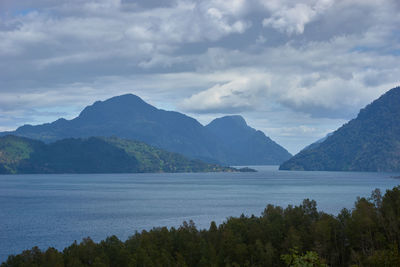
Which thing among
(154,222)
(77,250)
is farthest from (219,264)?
(154,222)

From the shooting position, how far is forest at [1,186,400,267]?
8738cm

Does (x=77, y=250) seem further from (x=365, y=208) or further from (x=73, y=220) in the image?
(x=73, y=220)

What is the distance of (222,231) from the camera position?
103750mm

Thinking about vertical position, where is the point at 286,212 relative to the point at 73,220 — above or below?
above

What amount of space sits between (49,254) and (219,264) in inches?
1317

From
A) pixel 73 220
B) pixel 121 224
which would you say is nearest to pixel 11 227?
pixel 73 220

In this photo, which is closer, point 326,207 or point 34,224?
point 34,224

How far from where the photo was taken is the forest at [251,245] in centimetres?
8738

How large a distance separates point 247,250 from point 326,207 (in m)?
114

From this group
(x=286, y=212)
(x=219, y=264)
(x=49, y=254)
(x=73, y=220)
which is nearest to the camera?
(x=49, y=254)

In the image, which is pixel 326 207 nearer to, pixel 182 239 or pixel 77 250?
pixel 182 239

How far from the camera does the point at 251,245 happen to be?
95.4m

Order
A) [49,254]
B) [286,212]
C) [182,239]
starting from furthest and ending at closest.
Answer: [286,212], [182,239], [49,254]

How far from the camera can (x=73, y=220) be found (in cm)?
17438
